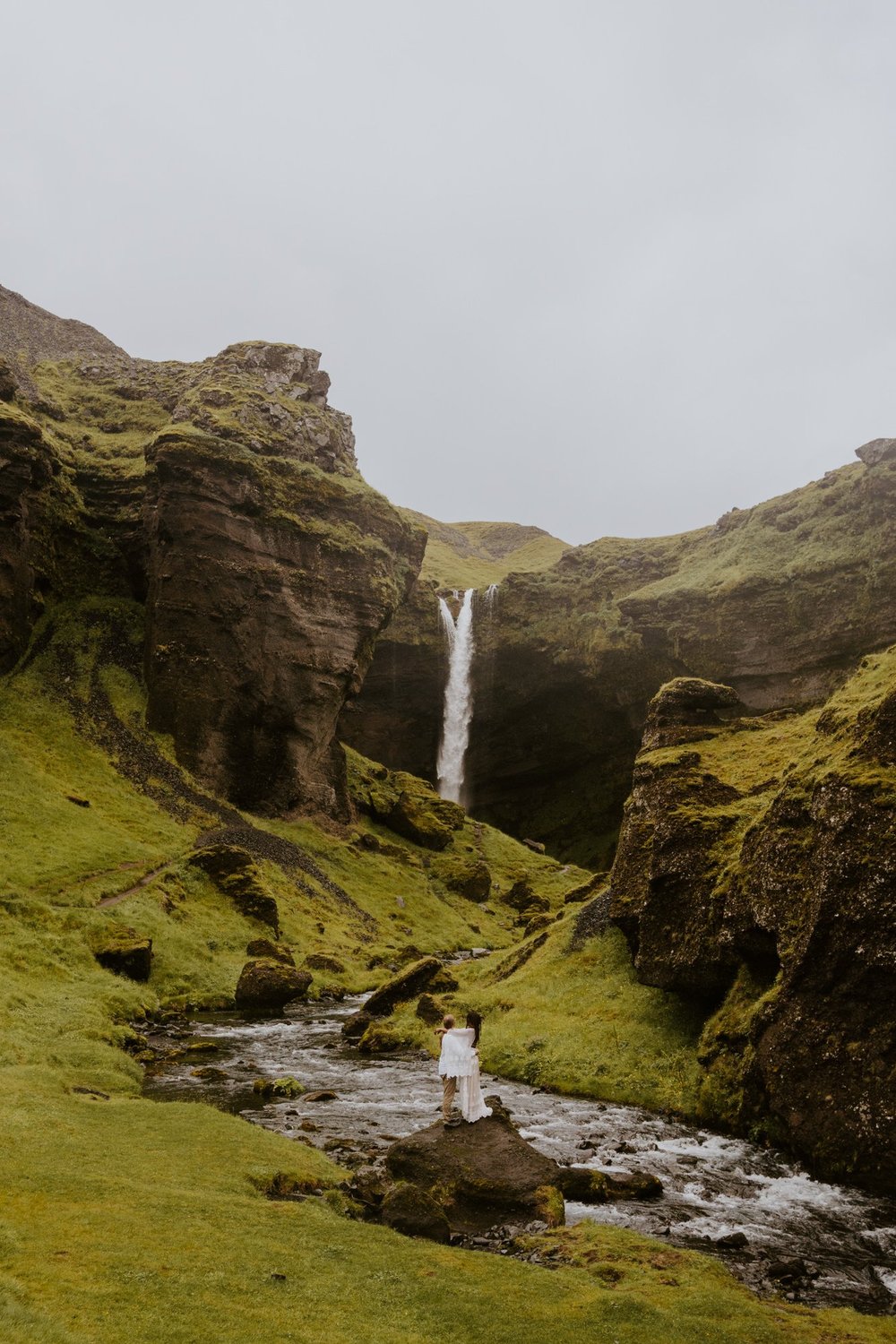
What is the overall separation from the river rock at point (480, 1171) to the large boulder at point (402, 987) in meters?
23.4

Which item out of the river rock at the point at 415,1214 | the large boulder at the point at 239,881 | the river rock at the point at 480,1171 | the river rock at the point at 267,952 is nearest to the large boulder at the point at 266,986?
the river rock at the point at 267,952

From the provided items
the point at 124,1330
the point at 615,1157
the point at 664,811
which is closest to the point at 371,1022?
the point at 664,811

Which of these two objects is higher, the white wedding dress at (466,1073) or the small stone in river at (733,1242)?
the white wedding dress at (466,1073)

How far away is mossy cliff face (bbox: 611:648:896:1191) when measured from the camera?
18.0 m

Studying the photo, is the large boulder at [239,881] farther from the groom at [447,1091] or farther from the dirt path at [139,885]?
the groom at [447,1091]

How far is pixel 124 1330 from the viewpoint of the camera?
27.9 feet

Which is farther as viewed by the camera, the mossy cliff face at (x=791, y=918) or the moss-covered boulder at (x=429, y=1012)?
the moss-covered boulder at (x=429, y=1012)

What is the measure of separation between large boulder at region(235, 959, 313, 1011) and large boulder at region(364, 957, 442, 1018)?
4.88 m

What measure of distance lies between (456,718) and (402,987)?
75.4 m

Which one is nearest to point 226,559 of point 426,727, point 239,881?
point 239,881

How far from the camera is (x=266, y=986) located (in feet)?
137

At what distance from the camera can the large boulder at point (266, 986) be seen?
137 ft

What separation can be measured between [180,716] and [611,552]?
74201 mm

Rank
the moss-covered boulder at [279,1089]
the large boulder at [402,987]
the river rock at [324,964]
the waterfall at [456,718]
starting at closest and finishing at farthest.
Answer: the moss-covered boulder at [279,1089] → the large boulder at [402,987] → the river rock at [324,964] → the waterfall at [456,718]
